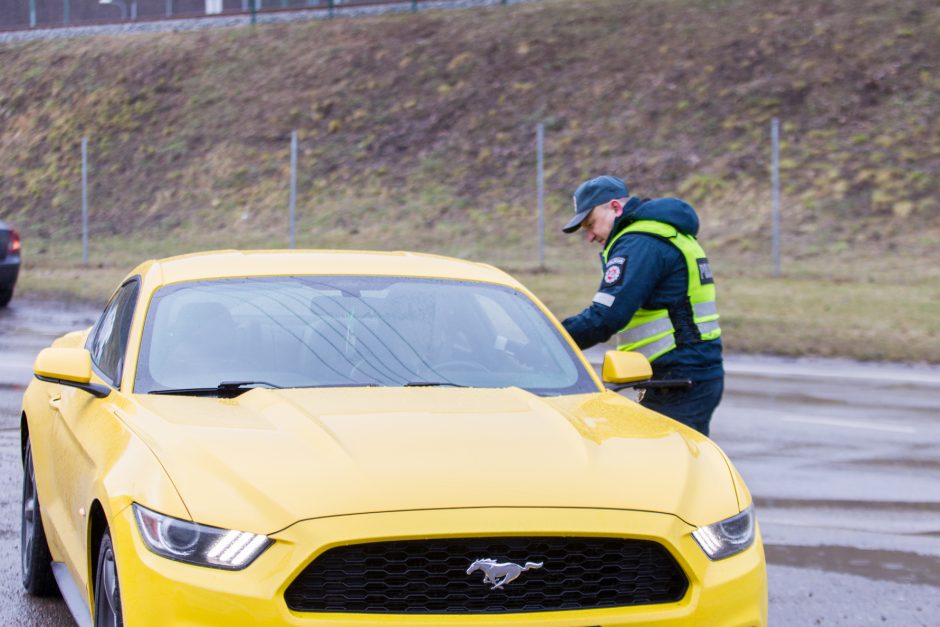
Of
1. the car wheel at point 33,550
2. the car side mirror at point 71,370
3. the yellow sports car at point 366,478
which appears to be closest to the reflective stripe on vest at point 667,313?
the yellow sports car at point 366,478

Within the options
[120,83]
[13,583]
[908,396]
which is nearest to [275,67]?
[120,83]

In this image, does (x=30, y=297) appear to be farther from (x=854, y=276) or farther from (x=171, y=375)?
(x=171, y=375)

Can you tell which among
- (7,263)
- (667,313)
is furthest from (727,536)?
(7,263)

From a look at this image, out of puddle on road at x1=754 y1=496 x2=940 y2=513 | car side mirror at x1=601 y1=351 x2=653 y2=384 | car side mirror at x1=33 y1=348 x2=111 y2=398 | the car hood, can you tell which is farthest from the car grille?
puddle on road at x1=754 y1=496 x2=940 y2=513

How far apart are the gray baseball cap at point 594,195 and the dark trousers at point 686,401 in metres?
0.80

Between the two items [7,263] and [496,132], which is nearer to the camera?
[7,263]

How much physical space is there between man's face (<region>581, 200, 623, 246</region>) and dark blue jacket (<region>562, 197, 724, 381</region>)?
48mm

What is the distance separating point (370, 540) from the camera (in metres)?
3.66

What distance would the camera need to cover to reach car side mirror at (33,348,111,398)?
4.91 m

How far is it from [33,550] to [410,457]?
7.86 feet

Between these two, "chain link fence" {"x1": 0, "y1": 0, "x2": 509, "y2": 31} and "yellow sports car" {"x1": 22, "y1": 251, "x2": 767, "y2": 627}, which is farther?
"chain link fence" {"x1": 0, "y1": 0, "x2": 509, "y2": 31}

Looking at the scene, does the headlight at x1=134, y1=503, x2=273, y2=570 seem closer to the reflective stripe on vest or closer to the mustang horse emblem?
the mustang horse emblem

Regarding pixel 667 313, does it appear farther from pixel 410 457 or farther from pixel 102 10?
pixel 102 10

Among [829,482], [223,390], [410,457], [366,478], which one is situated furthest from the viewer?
[829,482]
